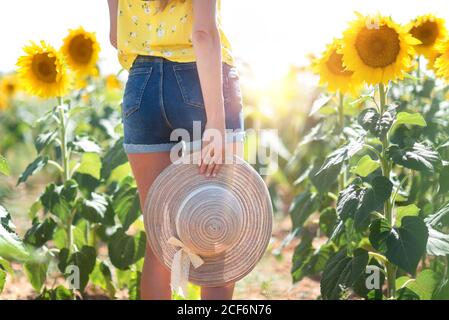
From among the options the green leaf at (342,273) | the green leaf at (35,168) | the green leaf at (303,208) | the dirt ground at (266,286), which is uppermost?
the green leaf at (35,168)

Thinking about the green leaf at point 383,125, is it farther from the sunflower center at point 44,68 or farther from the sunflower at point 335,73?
the sunflower center at point 44,68

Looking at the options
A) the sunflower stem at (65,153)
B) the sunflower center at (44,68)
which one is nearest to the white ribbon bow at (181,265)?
the sunflower stem at (65,153)

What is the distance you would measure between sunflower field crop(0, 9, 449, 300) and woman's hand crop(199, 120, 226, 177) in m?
Answer: 0.60

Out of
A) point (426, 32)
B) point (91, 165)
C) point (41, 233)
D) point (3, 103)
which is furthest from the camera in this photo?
point (3, 103)

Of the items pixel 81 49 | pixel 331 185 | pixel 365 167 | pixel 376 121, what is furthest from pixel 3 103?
pixel 376 121

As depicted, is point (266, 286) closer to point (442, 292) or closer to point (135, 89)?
point (442, 292)

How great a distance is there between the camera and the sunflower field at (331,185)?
3.06 m

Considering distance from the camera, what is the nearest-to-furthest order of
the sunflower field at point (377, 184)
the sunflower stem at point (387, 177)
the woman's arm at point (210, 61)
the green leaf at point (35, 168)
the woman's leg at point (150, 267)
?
1. the woman's arm at point (210, 61)
2. the woman's leg at point (150, 267)
3. the sunflower field at point (377, 184)
4. the sunflower stem at point (387, 177)
5. the green leaf at point (35, 168)

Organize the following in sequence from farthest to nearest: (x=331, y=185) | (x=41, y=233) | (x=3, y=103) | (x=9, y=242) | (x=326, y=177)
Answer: (x=3, y=103) < (x=331, y=185) < (x=41, y=233) < (x=326, y=177) < (x=9, y=242)

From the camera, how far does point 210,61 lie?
252cm

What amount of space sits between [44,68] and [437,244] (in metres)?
1.92

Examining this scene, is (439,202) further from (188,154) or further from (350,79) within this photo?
(188,154)

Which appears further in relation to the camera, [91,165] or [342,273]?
[91,165]

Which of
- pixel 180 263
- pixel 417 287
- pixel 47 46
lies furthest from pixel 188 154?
pixel 47 46
